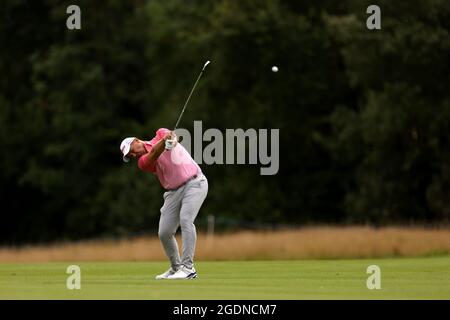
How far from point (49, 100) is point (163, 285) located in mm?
40957

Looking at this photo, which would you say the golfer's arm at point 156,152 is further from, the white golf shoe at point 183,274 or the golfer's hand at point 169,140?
the white golf shoe at point 183,274

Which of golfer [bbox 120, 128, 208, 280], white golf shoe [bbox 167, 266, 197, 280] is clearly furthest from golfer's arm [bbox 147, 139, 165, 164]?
white golf shoe [bbox 167, 266, 197, 280]

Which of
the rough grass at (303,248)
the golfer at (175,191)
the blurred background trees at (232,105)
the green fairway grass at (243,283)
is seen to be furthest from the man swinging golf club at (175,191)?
the blurred background trees at (232,105)

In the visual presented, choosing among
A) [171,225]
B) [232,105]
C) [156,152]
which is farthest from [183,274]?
[232,105]

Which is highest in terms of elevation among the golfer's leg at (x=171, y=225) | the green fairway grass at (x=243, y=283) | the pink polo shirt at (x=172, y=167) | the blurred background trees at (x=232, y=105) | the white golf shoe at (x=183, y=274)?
the blurred background trees at (x=232, y=105)

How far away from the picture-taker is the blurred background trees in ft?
136

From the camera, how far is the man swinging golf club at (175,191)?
15508mm

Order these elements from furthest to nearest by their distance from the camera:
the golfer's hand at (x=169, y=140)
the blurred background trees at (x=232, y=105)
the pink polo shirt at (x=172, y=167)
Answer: the blurred background trees at (x=232, y=105) < the pink polo shirt at (x=172, y=167) < the golfer's hand at (x=169, y=140)

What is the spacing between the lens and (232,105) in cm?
5006

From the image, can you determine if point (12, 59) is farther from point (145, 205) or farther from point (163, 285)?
point (163, 285)

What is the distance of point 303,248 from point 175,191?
10.7 meters

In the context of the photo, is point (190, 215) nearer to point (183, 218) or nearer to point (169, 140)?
point (183, 218)

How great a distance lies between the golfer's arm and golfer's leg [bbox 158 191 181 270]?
0.71 m

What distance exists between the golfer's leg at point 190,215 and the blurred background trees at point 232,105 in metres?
23.9
